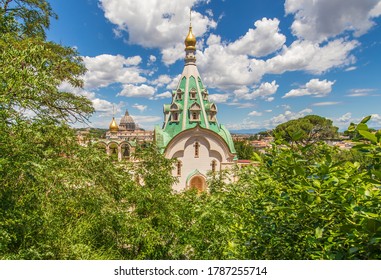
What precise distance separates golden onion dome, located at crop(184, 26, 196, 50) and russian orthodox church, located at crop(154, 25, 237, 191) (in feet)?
8.37

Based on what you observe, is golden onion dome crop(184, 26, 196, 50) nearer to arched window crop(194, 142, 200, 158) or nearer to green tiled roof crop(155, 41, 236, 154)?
green tiled roof crop(155, 41, 236, 154)

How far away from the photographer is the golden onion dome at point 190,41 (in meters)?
19.1

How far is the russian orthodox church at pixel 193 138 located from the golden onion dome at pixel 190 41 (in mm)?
2551

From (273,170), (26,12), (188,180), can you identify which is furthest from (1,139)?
(188,180)

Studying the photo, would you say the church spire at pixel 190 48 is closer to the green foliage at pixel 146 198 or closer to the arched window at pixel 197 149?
the arched window at pixel 197 149

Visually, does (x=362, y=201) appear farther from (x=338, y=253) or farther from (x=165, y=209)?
(x=165, y=209)

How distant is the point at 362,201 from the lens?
1.85m

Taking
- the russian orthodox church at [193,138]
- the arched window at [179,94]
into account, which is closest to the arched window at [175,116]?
the russian orthodox church at [193,138]

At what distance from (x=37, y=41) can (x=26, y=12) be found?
1679 mm

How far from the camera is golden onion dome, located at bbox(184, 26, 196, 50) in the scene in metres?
19.1

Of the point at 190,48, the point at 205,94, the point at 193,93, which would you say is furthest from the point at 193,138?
the point at 190,48

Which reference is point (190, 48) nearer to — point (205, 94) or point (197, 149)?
point (205, 94)

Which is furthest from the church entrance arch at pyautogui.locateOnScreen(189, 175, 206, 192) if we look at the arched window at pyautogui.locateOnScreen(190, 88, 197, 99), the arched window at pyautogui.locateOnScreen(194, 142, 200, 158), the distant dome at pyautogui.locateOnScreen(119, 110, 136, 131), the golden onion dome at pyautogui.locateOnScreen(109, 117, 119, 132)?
the distant dome at pyautogui.locateOnScreen(119, 110, 136, 131)

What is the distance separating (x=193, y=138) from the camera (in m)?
16.5
